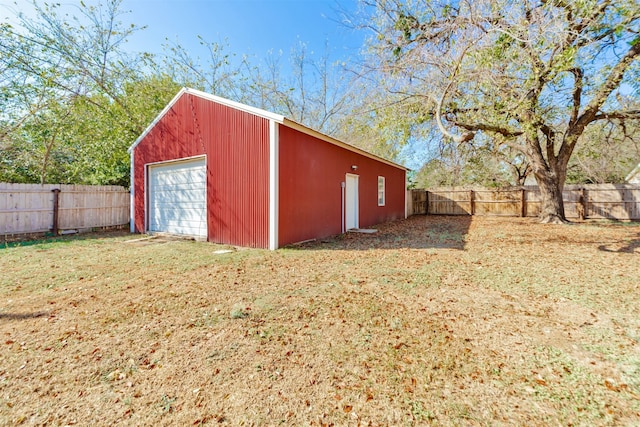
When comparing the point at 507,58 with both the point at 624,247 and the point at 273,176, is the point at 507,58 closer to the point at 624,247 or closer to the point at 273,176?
the point at 624,247

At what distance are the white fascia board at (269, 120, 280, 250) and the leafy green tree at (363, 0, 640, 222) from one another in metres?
3.66

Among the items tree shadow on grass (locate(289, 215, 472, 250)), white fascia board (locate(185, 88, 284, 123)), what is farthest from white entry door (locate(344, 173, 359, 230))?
white fascia board (locate(185, 88, 284, 123))

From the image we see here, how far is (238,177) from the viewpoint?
680 cm

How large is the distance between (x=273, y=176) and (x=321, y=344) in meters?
4.36

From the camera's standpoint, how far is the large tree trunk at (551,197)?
34.3ft

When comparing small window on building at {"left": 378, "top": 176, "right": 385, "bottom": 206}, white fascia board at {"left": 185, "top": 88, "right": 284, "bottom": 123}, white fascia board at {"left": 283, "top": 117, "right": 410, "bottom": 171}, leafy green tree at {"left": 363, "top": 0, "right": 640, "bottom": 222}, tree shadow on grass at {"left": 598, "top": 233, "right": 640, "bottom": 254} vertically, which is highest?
leafy green tree at {"left": 363, "top": 0, "right": 640, "bottom": 222}

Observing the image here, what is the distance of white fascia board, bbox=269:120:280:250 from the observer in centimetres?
618

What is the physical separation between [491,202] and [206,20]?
16.4m

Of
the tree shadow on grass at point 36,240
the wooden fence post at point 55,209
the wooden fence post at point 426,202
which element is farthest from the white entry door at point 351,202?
the wooden fence post at point 55,209

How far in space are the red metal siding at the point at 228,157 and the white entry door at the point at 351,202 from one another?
3.63 metres

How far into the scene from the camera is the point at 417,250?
6.38 meters

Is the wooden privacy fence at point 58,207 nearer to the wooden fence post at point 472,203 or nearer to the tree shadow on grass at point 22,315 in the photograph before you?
the tree shadow on grass at point 22,315

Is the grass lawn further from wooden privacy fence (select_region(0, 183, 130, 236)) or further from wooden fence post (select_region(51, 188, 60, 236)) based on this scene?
wooden fence post (select_region(51, 188, 60, 236))

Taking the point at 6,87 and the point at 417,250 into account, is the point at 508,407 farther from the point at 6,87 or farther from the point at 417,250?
the point at 6,87
